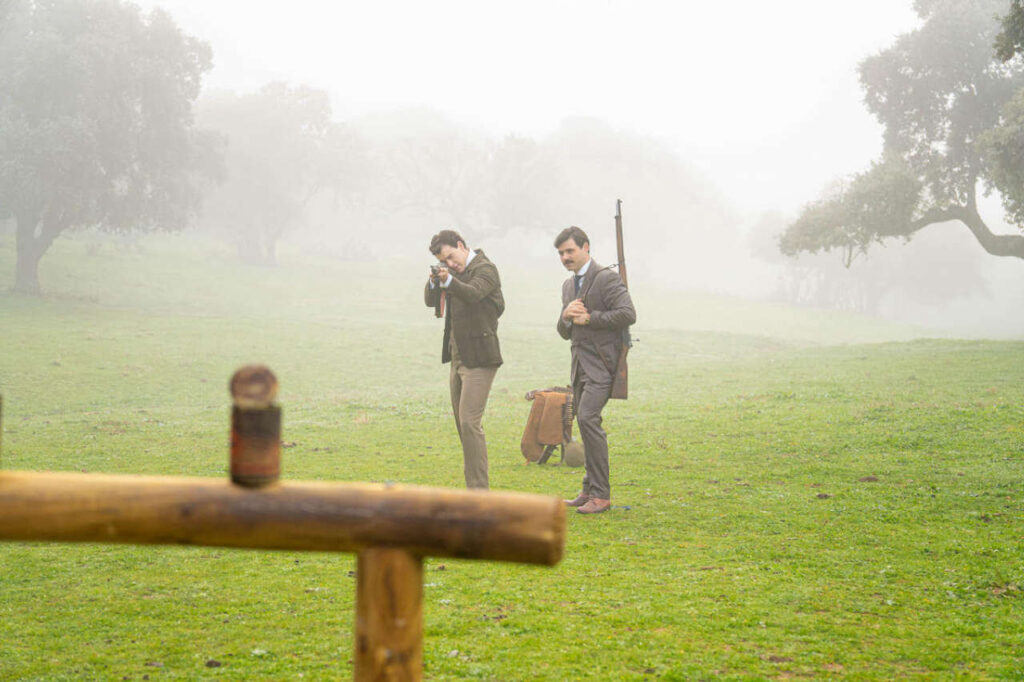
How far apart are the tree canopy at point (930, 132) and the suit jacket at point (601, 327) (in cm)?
2576

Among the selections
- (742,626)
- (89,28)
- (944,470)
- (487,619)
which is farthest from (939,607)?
(89,28)

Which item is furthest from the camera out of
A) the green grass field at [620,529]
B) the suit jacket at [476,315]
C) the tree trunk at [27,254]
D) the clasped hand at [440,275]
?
the tree trunk at [27,254]

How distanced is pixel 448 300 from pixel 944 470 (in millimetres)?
7591

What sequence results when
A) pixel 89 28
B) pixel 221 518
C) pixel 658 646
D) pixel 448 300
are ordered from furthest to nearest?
pixel 89 28
pixel 448 300
pixel 658 646
pixel 221 518

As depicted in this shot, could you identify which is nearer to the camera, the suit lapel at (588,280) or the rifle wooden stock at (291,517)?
the rifle wooden stock at (291,517)

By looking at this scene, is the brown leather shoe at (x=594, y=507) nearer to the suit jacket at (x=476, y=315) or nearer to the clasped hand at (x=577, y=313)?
the suit jacket at (x=476, y=315)

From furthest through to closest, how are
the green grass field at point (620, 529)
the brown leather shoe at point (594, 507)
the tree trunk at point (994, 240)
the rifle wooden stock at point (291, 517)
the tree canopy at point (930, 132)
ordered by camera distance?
the tree canopy at point (930, 132) < the tree trunk at point (994, 240) < the brown leather shoe at point (594, 507) < the green grass field at point (620, 529) < the rifle wooden stock at point (291, 517)

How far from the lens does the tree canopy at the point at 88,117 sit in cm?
3612

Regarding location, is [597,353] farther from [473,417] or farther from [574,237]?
[473,417]

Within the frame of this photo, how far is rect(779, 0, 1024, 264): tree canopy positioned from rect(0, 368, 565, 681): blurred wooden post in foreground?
32.7m

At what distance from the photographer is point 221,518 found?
2.97 metres

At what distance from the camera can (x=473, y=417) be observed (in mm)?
9828

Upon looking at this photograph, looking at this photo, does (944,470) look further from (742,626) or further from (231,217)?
(231,217)

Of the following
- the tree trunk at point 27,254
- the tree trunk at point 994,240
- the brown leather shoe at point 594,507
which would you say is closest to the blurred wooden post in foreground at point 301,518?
the brown leather shoe at point 594,507
